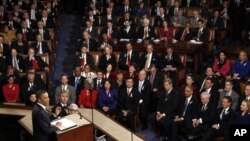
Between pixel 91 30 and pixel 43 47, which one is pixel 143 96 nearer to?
pixel 43 47

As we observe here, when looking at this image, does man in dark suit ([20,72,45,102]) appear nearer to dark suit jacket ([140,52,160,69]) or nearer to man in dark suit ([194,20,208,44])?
dark suit jacket ([140,52,160,69])

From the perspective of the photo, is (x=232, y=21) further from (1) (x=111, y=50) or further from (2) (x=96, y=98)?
(2) (x=96, y=98)

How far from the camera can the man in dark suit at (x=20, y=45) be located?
10341 millimetres

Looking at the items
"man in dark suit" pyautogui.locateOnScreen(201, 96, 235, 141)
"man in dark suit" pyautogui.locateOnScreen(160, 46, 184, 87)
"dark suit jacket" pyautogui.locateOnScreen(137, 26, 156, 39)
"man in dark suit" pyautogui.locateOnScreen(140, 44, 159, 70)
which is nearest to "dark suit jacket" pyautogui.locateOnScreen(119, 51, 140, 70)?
"man in dark suit" pyautogui.locateOnScreen(140, 44, 159, 70)

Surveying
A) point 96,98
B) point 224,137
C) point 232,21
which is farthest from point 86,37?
point 224,137

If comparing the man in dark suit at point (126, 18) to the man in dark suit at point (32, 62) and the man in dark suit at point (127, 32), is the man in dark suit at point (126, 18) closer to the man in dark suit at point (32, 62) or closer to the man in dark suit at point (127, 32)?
the man in dark suit at point (127, 32)

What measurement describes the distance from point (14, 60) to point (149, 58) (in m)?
2.57

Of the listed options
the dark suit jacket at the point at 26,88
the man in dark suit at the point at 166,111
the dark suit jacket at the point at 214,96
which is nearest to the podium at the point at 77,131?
the man in dark suit at the point at 166,111

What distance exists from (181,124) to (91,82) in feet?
6.37

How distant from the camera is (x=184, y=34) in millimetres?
10961

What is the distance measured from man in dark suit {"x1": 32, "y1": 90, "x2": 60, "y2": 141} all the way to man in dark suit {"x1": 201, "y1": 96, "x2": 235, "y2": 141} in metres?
2.34

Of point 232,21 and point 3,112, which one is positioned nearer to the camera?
point 3,112

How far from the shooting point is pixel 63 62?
1133 centimetres

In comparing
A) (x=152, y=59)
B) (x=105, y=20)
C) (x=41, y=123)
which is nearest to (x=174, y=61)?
(x=152, y=59)
